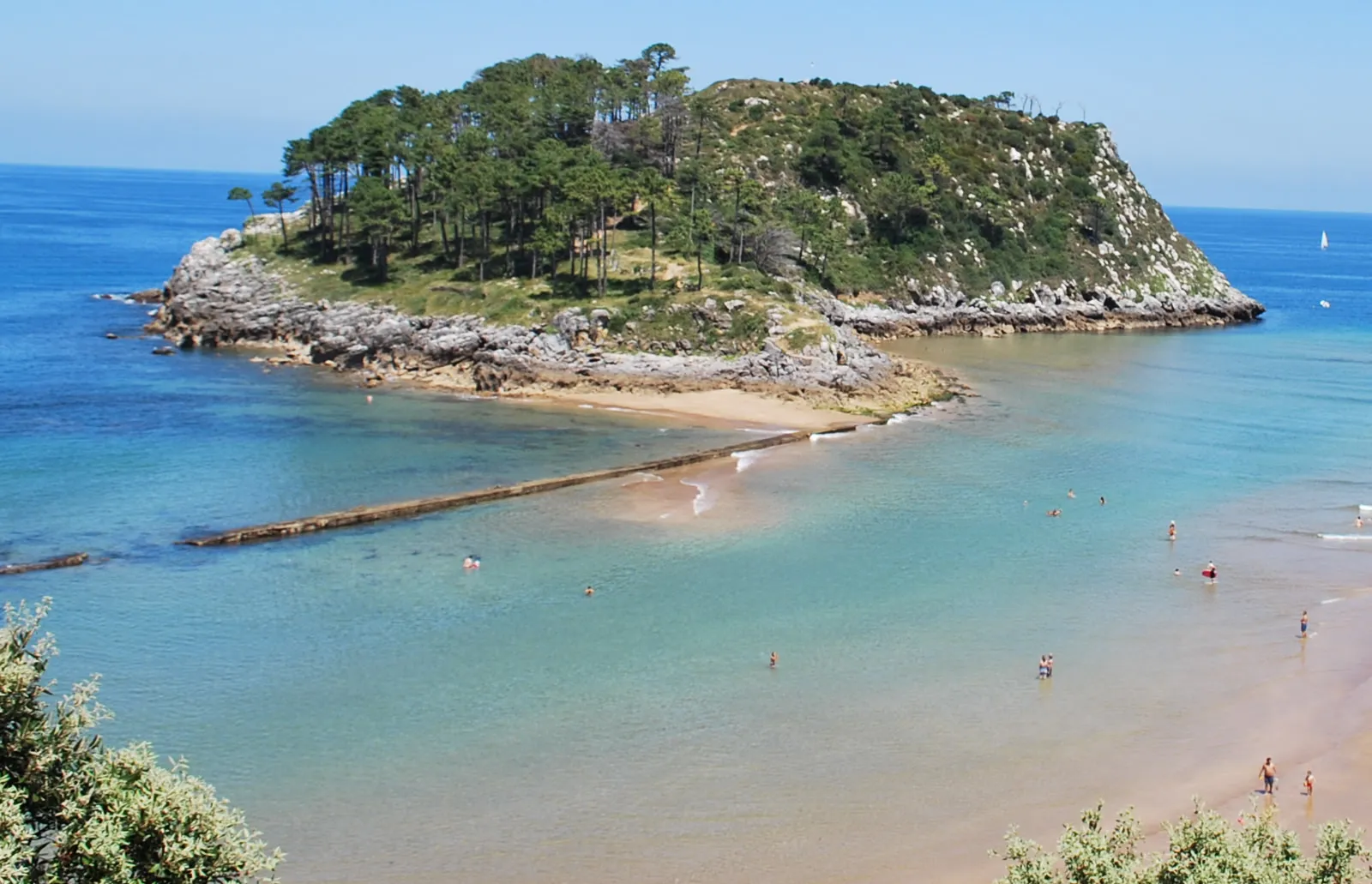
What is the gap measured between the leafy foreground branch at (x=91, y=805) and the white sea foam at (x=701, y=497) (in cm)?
3822

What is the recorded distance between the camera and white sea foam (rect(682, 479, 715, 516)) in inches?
2291

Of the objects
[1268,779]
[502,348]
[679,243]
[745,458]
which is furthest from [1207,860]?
[679,243]

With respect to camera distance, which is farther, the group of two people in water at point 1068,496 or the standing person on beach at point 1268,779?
the group of two people in water at point 1068,496

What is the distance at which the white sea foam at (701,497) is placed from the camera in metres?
58.2

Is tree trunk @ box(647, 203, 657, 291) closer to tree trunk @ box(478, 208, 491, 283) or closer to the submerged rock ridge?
the submerged rock ridge

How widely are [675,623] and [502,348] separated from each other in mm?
47711

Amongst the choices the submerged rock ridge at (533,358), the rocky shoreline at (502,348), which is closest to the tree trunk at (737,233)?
the rocky shoreline at (502,348)

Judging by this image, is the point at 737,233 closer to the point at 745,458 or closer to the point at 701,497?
the point at 745,458

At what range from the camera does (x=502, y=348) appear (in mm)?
87875

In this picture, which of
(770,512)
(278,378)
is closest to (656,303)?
(278,378)

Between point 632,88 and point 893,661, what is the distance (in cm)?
9803

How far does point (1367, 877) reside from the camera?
22.5 m

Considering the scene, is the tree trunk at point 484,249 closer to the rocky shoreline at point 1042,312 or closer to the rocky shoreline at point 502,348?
the rocky shoreline at point 502,348

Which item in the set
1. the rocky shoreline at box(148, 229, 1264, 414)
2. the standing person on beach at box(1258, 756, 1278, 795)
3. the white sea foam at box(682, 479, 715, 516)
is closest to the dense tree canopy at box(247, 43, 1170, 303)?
the rocky shoreline at box(148, 229, 1264, 414)
